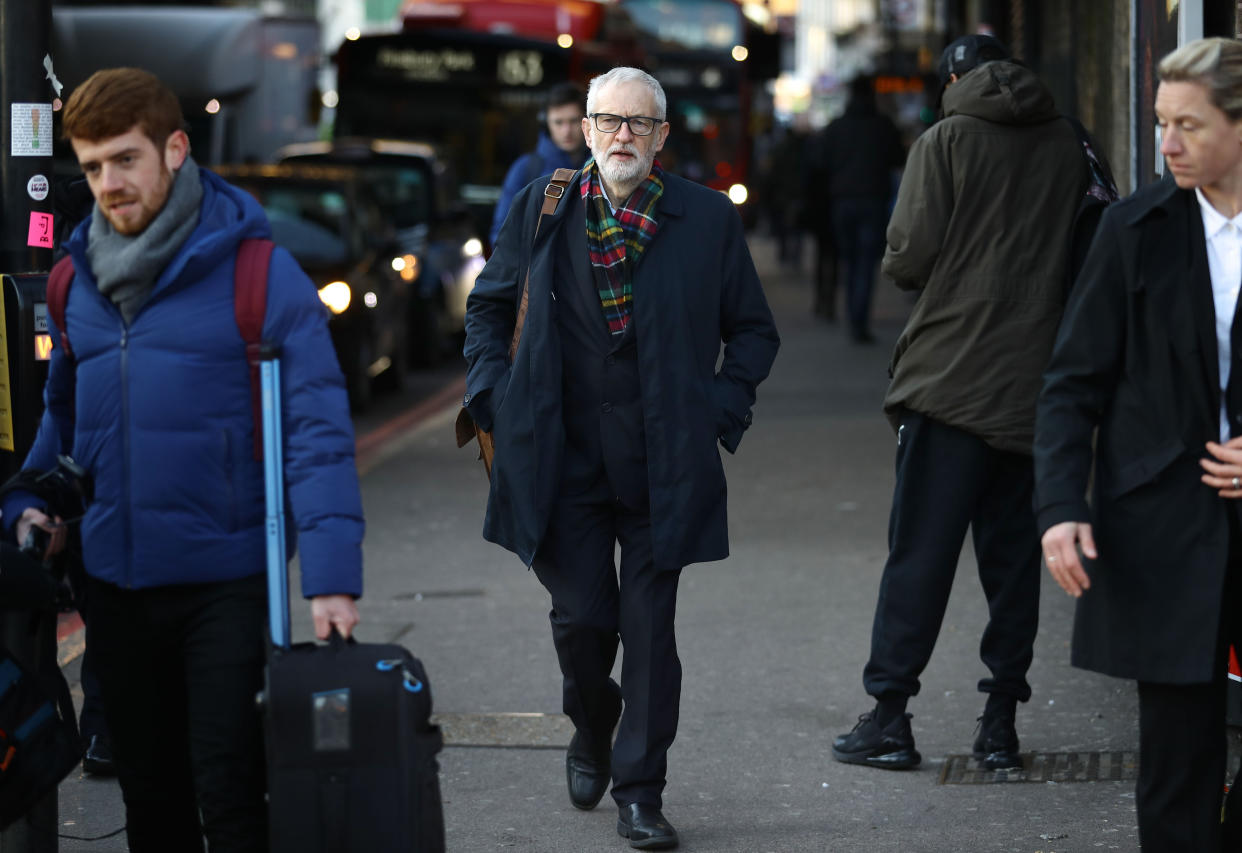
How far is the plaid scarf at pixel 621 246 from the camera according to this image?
474cm

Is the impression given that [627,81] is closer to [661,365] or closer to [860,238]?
[661,365]

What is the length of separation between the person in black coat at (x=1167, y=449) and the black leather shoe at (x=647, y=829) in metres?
1.41

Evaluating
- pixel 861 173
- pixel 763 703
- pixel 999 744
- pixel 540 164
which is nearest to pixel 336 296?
pixel 540 164

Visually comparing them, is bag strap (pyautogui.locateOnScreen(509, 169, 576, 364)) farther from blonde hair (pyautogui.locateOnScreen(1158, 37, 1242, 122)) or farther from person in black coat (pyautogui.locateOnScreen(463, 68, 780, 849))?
blonde hair (pyautogui.locateOnScreen(1158, 37, 1242, 122))

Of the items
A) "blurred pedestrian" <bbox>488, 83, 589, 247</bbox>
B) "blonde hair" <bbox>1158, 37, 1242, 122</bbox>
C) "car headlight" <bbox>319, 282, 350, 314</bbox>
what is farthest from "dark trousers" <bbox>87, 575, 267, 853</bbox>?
"car headlight" <bbox>319, 282, 350, 314</bbox>

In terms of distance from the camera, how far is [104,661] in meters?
3.72

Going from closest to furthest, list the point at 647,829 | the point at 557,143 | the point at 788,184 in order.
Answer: the point at 647,829 < the point at 557,143 < the point at 788,184

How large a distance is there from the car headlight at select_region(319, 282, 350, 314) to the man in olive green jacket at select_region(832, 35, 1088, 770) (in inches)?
303

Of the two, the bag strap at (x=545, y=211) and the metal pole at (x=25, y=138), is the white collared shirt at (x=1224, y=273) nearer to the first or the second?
the bag strap at (x=545, y=211)

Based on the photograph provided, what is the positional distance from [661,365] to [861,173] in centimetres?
1152

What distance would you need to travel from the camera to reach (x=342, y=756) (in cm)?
340

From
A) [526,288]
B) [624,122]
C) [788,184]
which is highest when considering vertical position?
[624,122]

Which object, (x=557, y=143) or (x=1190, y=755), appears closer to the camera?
(x=1190, y=755)

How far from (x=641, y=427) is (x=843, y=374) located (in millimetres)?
10148
